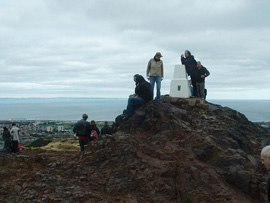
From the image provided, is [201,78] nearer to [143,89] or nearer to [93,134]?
[143,89]

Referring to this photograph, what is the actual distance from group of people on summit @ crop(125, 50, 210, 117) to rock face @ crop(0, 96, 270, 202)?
1318 mm

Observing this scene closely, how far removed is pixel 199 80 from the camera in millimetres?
19859

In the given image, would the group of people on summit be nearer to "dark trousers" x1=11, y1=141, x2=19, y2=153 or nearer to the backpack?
the backpack

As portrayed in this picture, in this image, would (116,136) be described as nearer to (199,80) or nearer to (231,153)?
(231,153)

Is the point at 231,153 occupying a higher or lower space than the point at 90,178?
higher

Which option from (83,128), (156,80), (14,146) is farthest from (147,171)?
(14,146)

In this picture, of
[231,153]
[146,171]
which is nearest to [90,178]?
[146,171]

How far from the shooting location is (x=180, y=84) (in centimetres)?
1948

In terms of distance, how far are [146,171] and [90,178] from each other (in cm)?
225

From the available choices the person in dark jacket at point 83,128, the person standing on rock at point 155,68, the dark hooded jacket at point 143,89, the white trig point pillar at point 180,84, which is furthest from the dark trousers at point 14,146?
the white trig point pillar at point 180,84

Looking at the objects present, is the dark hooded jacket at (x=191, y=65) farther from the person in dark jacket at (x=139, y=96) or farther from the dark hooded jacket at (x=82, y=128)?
the dark hooded jacket at (x=82, y=128)

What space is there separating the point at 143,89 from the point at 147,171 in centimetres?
502

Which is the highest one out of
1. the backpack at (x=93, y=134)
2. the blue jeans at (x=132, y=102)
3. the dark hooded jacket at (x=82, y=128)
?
the blue jeans at (x=132, y=102)

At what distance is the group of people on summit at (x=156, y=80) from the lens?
45.8 ft
